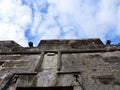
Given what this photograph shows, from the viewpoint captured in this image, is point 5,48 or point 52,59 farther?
point 5,48

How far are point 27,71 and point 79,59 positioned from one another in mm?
2004

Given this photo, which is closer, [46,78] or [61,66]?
[46,78]

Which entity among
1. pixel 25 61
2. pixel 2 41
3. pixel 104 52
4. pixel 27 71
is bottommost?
pixel 27 71

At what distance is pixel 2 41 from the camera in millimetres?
8883

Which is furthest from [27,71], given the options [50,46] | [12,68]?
[50,46]

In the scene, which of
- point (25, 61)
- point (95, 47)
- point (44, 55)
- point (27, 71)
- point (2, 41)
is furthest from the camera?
point (2, 41)

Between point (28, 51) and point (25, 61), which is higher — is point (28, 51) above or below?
above

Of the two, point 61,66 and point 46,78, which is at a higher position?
point 61,66

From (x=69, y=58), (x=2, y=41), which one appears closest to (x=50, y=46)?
(x=69, y=58)

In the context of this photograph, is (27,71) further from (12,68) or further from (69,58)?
(69,58)

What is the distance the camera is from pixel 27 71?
237 inches

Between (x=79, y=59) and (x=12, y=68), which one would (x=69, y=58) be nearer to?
(x=79, y=59)

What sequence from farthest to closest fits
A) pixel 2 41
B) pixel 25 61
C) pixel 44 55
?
pixel 2 41
pixel 44 55
pixel 25 61

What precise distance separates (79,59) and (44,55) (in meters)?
1.36
